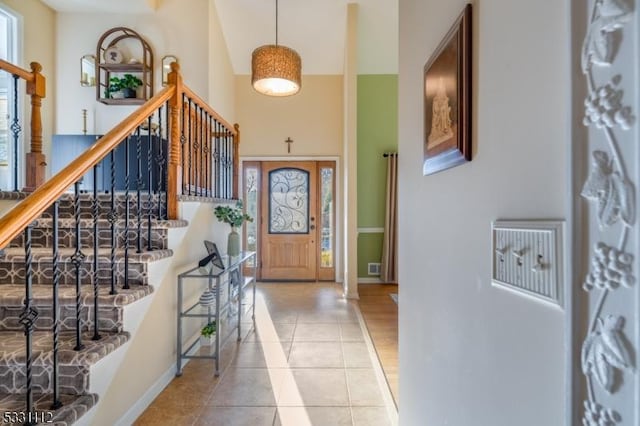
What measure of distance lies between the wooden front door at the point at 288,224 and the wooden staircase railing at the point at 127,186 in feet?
5.29

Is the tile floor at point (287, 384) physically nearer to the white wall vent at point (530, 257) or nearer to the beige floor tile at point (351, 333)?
the beige floor tile at point (351, 333)

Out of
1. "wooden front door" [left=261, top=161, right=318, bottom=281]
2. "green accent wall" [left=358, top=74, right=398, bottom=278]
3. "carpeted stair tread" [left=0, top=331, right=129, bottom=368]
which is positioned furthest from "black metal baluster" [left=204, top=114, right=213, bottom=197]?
"green accent wall" [left=358, top=74, right=398, bottom=278]

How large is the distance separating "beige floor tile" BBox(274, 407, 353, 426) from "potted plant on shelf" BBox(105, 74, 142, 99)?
4.26 meters

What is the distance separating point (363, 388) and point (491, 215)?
1919 mm

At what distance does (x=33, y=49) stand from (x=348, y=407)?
5.34 metres

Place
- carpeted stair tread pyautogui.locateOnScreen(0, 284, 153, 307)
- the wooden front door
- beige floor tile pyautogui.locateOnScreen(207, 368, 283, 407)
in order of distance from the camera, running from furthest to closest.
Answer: the wooden front door
beige floor tile pyautogui.locateOnScreen(207, 368, 283, 407)
carpeted stair tread pyautogui.locateOnScreen(0, 284, 153, 307)

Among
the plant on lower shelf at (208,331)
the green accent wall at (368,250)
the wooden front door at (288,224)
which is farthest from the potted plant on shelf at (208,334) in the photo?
the green accent wall at (368,250)

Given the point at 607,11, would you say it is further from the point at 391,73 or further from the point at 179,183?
the point at 391,73

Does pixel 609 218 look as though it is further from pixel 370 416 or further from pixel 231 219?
pixel 231 219

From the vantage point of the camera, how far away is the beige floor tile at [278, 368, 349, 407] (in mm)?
2113

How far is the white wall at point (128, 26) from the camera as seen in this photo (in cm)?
439

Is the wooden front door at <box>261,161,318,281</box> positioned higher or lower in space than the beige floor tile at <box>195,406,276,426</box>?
higher

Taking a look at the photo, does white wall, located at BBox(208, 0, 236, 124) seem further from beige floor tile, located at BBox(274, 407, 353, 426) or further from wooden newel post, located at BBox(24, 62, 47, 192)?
beige floor tile, located at BBox(274, 407, 353, 426)

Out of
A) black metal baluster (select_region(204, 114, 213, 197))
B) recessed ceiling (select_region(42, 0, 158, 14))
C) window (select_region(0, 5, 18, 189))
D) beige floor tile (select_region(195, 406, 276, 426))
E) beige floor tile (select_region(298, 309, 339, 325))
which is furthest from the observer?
recessed ceiling (select_region(42, 0, 158, 14))
